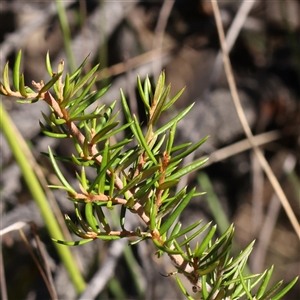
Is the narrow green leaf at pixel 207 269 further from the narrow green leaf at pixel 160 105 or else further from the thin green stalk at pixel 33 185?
the thin green stalk at pixel 33 185

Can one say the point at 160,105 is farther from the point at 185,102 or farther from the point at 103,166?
the point at 185,102

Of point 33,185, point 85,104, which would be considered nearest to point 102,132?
point 85,104

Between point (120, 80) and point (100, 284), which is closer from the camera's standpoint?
point (100, 284)

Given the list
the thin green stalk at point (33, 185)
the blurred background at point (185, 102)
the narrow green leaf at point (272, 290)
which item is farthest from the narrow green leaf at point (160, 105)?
the blurred background at point (185, 102)

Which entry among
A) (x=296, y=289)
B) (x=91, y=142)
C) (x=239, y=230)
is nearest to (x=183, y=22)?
(x=239, y=230)

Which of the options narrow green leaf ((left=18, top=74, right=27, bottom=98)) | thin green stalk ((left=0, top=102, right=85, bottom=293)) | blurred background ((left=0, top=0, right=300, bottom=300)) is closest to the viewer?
narrow green leaf ((left=18, top=74, right=27, bottom=98))

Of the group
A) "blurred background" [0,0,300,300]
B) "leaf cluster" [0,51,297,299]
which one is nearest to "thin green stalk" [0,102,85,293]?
"blurred background" [0,0,300,300]

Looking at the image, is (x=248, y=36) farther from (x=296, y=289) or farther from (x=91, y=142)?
(x=91, y=142)

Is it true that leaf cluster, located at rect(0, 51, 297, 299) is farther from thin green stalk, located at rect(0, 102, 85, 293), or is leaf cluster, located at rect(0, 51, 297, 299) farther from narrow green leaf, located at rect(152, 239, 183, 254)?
thin green stalk, located at rect(0, 102, 85, 293)
